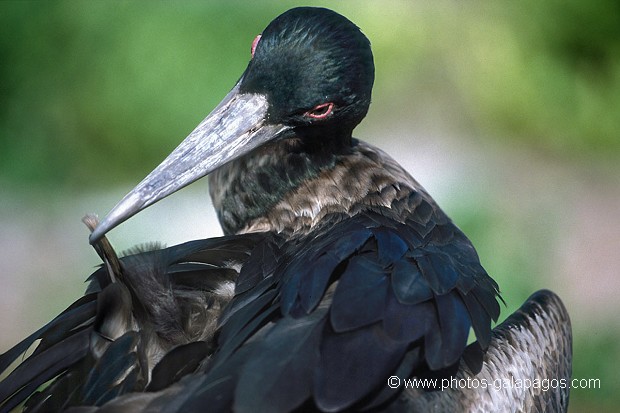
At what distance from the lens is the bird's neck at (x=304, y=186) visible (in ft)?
11.1

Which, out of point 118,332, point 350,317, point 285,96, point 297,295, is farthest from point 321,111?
Answer: point 118,332

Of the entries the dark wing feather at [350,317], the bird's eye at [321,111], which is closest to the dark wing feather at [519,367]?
the dark wing feather at [350,317]

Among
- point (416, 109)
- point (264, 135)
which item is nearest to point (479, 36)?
point (416, 109)

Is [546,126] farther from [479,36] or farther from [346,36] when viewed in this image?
[346,36]

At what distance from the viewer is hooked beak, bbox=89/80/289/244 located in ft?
10.3

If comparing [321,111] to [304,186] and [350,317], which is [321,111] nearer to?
[304,186]

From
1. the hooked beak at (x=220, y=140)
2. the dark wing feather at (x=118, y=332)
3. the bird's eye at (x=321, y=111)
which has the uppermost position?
the hooked beak at (x=220, y=140)

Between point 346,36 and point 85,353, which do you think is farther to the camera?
point 346,36

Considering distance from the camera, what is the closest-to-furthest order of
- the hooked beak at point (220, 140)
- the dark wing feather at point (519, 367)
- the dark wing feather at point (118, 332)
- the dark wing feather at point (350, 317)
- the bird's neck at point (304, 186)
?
the dark wing feather at point (350, 317)
the dark wing feather at point (118, 332)
the dark wing feather at point (519, 367)
the hooked beak at point (220, 140)
the bird's neck at point (304, 186)

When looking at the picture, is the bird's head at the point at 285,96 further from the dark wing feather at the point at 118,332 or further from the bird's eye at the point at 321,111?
the dark wing feather at the point at 118,332

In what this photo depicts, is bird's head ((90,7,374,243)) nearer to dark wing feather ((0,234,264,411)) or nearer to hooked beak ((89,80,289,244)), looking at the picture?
hooked beak ((89,80,289,244))

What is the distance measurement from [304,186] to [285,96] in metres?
0.40

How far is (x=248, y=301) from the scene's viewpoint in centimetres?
282

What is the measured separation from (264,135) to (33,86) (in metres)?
3.90
